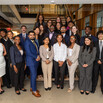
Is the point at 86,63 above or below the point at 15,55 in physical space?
below

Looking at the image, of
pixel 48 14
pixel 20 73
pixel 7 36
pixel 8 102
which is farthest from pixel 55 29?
pixel 48 14

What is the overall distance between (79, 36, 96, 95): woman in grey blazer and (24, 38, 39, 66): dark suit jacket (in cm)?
140

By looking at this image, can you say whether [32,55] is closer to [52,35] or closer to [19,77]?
[19,77]

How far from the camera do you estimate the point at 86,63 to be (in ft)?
10.7

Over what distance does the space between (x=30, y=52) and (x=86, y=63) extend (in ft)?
5.59

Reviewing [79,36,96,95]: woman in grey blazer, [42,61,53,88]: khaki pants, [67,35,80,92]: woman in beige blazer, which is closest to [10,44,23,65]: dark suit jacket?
[42,61,53,88]: khaki pants

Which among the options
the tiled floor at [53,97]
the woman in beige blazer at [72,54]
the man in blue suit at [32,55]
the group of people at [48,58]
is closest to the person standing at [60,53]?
the group of people at [48,58]

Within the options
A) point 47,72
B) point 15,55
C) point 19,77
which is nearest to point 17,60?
point 15,55

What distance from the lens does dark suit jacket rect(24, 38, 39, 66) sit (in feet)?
10.2

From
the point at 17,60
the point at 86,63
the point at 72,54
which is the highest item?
the point at 72,54

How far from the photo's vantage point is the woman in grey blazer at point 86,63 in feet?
10.5

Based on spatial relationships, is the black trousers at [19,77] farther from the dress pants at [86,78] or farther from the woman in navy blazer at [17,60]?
the dress pants at [86,78]

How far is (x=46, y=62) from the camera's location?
11.0 ft

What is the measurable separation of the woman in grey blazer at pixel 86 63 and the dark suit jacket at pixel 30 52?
1.40 meters
